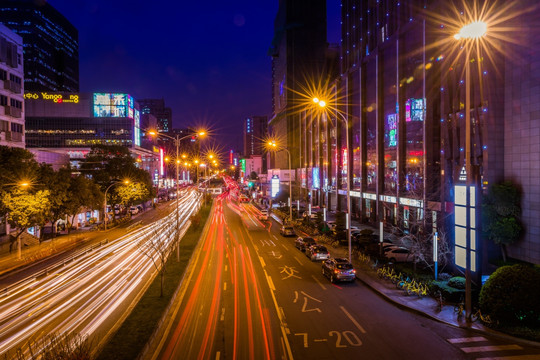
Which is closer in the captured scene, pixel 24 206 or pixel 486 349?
pixel 486 349

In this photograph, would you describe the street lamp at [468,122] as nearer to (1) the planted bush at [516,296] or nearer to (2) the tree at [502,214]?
(1) the planted bush at [516,296]

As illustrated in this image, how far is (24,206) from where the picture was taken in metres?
30.4

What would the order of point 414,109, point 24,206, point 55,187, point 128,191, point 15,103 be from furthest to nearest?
point 128,191
point 15,103
point 414,109
point 55,187
point 24,206

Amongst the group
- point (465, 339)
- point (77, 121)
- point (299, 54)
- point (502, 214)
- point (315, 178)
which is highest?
point (299, 54)

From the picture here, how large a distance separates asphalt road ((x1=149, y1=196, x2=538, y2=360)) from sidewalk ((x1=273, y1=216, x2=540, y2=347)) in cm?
37

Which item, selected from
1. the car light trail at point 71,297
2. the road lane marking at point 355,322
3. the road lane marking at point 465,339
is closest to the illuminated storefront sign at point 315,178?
the car light trail at point 71,297

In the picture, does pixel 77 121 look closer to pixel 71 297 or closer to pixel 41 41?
pixel 41 41

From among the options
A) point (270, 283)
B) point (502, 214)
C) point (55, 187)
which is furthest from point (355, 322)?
point (55, 187)

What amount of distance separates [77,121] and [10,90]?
286 ft

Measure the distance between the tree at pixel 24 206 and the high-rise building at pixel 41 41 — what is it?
13380 cm

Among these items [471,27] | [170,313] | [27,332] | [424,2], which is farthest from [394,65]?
[27,332]

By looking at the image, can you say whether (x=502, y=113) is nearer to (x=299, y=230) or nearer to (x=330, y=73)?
(x=299, y=230)

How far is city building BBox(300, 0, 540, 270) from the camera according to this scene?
25.5 meters

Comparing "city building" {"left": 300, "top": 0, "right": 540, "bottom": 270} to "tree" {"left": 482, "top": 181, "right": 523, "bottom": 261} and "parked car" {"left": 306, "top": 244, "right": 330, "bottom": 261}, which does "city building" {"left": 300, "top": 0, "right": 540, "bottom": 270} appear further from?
"parked car" {"left": 306, "top": 244, "right": 330, "bottom": 261}
